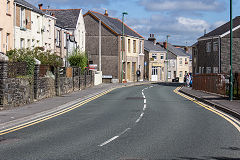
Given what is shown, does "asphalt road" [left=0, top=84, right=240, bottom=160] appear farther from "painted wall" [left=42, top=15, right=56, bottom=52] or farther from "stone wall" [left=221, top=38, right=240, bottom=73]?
"stone wall" [left=221, top=38, right=240, bottom=73]

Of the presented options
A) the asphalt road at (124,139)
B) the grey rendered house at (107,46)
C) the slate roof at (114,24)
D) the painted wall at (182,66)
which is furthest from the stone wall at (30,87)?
the painted wall at (182,66)

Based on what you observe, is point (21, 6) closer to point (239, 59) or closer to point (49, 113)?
point (49, 113)

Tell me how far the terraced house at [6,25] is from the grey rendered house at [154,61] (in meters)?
51.5

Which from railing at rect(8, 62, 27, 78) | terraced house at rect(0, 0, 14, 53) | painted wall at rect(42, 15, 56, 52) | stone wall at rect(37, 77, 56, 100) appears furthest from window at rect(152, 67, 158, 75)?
railing at rect(8, 62, 27, 78)

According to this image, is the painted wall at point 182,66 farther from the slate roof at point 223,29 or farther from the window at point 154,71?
the slate roof at point 223,29

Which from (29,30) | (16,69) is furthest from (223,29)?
(16,69)

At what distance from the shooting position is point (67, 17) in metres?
56.7

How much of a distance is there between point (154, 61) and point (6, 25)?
189 ft

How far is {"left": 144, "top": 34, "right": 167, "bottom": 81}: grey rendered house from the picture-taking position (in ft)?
280

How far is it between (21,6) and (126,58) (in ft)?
98.5

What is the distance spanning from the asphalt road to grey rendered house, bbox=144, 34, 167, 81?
68870 mm

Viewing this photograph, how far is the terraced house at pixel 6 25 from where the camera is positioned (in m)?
32.4

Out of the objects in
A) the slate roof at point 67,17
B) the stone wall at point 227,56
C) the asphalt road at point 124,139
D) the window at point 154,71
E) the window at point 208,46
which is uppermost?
the slate roof at point 67,17

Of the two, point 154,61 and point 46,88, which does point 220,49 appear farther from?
point 154,61
